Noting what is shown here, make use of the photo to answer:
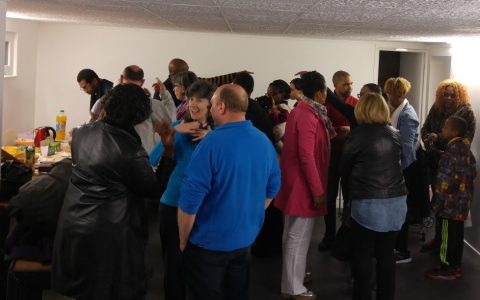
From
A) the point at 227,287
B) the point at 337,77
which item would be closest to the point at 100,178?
the point at 227,287

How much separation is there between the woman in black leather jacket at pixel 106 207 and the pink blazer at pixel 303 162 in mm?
1212

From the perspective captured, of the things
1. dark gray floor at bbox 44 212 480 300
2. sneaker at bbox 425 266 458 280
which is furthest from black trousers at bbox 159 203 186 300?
sneaker at bbox 425 266 458 280

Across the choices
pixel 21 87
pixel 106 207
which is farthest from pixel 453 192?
pixel 21 87

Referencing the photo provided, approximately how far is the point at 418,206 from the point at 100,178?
316 centimetres

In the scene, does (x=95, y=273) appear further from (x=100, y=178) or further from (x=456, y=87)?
(x=456, y=87)

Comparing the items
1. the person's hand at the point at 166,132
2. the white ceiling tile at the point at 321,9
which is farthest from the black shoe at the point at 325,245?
the person's hand at the point at 166,132

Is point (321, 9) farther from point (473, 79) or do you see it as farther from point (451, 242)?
point (473, 79)

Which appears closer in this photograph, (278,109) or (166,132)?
(166,132)

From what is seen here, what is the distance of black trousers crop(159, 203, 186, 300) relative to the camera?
2.82 metres

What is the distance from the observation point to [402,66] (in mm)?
8391

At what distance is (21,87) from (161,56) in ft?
5.75

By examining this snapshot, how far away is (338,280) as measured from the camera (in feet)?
13.6

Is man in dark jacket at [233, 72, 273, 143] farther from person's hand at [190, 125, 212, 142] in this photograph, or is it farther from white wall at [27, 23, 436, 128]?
white wall at [27, 23, 436, 128]

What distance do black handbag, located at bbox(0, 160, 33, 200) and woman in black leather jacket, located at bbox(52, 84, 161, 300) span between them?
927 mm
